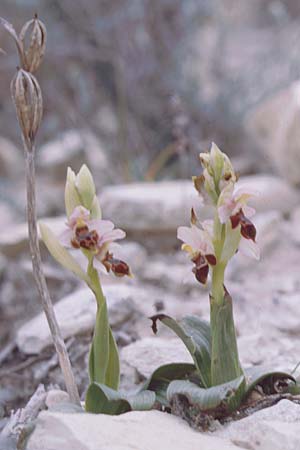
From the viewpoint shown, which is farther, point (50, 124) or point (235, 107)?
point (50, 124)

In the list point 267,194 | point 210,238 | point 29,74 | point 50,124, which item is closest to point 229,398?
point 210,238

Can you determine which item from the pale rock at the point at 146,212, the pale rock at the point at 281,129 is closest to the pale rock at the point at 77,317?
the pale rock at the point at 146,212

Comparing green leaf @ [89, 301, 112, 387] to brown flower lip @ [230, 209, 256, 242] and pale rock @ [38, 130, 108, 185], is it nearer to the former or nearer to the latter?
brown flower lip @ [230, 209, 256, 242]

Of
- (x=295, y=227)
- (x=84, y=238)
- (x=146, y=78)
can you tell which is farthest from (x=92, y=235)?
(x=146, y=78)

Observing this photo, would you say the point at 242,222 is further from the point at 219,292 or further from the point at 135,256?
the point at 135,256

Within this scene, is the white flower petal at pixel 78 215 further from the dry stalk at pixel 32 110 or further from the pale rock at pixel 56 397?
the pale rock at pixel 56 397

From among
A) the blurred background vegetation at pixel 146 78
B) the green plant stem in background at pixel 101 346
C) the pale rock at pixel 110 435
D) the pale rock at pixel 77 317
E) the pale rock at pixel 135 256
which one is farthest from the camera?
the blurred background vegetation at pixel 146 78

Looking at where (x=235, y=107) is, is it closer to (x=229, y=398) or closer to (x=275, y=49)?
(x=275, y=49)

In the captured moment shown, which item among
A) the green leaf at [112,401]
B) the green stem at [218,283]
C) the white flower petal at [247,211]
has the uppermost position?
the white flower petal at [247,211]
